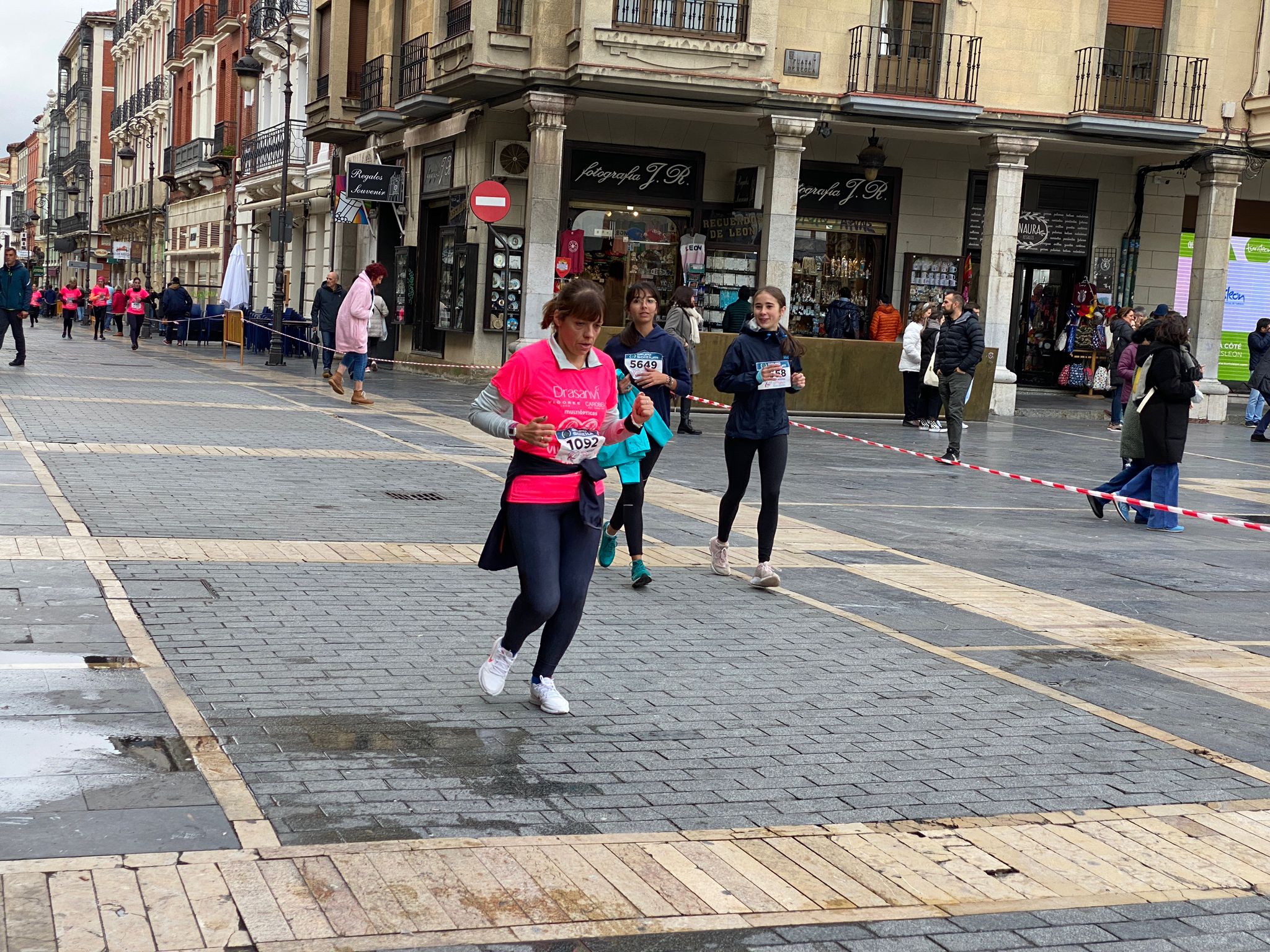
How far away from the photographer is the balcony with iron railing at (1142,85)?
84.3 ft

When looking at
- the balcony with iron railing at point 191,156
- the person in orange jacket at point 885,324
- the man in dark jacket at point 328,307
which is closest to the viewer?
the person in orange jacket at point 885,324

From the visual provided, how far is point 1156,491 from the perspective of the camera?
12.7 m

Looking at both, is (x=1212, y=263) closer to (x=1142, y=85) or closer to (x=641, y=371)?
(x=1142, y=85)

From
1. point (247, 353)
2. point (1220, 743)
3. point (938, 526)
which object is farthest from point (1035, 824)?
point (247, 353)

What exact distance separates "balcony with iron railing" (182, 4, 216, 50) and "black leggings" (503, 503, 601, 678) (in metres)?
48.4

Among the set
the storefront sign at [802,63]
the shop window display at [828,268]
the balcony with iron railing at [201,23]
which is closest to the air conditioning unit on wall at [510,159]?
the storefront sign at [802,63]

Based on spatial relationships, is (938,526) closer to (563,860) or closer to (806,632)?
(806,632)

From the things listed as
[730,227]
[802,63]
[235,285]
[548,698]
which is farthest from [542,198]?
[548,698]

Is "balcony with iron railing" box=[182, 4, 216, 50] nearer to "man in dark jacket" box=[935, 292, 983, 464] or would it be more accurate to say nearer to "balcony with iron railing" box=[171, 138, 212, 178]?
"balcony with iron railing" box=[171, 138, 212, 178]

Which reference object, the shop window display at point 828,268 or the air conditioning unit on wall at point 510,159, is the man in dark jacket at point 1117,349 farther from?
the air conditioning unit on wall at point 510,159

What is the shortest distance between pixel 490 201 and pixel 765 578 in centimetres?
1347

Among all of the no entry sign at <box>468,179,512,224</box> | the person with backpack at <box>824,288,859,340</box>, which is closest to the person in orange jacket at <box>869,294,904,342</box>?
the person with backpack at <box>824,288,859,340</box>

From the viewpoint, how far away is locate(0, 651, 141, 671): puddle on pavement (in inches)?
232

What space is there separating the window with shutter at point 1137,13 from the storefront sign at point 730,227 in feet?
23.5
